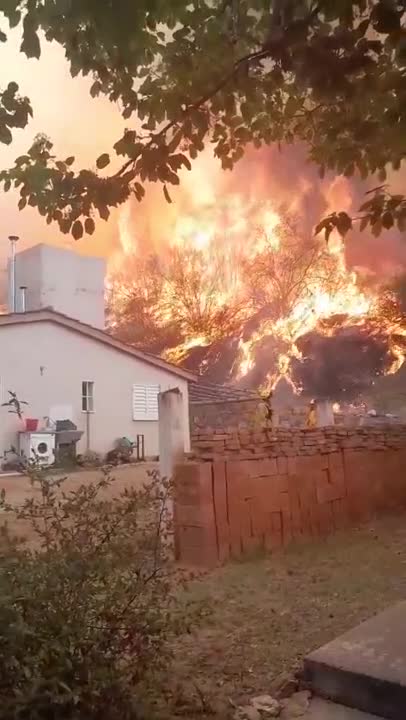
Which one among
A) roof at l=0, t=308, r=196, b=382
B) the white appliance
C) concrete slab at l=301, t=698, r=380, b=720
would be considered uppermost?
roof at l=0, t=308, r=196, b=382

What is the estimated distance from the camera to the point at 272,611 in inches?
145

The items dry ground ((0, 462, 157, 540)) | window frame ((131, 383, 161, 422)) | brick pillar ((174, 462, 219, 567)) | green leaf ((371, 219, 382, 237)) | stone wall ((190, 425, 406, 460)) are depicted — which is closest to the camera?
dry ground ((0, 462, 157, 540))

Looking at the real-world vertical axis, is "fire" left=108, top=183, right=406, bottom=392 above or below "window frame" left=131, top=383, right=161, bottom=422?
above

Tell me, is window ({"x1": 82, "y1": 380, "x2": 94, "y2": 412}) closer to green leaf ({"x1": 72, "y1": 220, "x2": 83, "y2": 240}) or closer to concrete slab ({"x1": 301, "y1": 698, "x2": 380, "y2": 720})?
green leaf ({"x1": 72, "y1": 220, "x2": 83, "y2": 240})

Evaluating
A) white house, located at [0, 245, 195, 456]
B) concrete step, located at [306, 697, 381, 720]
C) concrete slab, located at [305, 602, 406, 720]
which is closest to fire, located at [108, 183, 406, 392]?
white house, located at [0, 245, 195, 456]

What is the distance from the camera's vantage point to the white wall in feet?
43.5

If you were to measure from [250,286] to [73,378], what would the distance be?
10.1 meters

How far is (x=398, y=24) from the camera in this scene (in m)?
2.79

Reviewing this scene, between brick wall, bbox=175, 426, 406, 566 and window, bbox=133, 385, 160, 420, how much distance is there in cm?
775

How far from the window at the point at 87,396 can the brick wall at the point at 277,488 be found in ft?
24.7

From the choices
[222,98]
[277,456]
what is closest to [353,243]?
[277,456]

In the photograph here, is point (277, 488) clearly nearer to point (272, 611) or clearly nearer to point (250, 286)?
point (272, 611)

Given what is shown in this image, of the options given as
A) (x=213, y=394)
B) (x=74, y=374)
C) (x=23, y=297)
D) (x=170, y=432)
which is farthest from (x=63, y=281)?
(x=170, y=432)

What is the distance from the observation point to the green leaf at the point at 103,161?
3.35 metres
